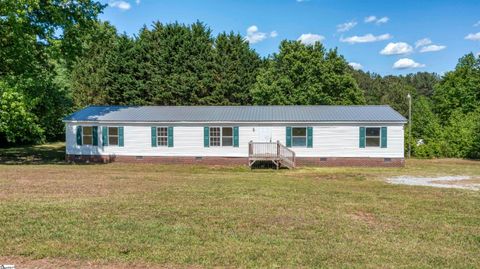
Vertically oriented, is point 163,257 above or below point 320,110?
below

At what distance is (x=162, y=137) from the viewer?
83.1 feet

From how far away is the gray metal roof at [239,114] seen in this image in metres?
24.5

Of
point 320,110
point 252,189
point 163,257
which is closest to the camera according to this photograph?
point 163,257

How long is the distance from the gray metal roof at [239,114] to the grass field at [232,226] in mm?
10836

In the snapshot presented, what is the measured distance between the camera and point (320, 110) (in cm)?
2653

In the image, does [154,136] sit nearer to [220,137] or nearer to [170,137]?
[170,137]

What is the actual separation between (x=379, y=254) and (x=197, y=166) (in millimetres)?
17952

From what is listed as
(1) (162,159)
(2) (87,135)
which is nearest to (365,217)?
(1) (162,159)

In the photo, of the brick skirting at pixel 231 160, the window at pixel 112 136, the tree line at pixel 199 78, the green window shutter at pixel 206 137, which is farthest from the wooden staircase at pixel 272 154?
the tree line at pixel 199 78

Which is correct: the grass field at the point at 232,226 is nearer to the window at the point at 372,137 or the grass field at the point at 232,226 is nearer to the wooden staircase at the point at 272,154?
the wooden staircase at the point at 272,154

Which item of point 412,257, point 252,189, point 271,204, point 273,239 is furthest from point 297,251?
point 252,189

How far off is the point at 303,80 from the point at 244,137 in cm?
1421

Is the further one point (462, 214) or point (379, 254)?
point (462, 214)

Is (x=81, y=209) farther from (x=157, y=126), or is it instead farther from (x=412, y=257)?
(x=157, y=126)
